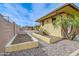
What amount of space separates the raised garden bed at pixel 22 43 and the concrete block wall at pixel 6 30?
0.10 meters

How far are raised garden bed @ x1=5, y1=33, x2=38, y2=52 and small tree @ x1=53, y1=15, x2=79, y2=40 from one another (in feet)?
1.65

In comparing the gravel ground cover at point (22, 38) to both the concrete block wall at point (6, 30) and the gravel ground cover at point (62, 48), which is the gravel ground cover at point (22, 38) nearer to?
the concrete block wall at point (6, 30)

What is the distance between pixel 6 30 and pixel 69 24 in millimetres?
1116

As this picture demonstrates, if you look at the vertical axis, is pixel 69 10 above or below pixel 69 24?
above

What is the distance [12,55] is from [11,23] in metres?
0.57

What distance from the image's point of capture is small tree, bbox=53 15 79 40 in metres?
2.53

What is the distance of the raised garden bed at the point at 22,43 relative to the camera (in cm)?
246

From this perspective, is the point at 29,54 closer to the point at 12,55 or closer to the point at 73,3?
the point at 12,55

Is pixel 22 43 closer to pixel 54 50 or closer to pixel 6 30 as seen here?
pixel 6 30

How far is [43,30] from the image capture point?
2658 mm

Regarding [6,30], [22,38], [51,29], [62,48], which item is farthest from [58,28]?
[6,30]

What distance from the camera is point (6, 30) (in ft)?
→ 8.51

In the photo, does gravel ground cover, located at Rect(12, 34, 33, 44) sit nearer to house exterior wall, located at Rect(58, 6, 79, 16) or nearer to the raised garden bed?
the raised garden bed

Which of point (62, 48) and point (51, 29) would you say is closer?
point (62, 48)
